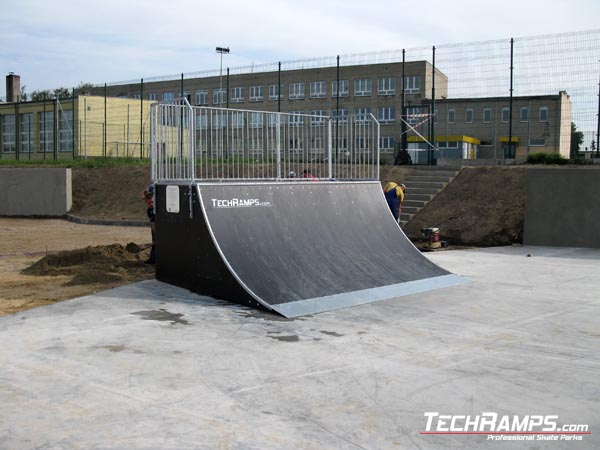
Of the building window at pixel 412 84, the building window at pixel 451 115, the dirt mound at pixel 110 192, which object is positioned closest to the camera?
the building window at pixel 412 84

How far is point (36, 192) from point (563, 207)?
65.1 feet

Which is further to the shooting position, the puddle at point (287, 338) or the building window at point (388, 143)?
the building window at point (388, 143)

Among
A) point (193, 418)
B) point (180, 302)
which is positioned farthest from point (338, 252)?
point (193, 418)

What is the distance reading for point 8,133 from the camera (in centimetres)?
4772

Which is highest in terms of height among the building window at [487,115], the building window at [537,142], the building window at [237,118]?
the building window at [487,115]

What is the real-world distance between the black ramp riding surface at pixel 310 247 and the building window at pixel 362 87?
28.5 meters

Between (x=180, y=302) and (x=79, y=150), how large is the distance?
2854 centimetres

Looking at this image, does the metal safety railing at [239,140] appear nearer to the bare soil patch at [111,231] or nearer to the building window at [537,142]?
the bare soil patch at [111,231]

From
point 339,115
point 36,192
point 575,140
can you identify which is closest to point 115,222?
point 36,192

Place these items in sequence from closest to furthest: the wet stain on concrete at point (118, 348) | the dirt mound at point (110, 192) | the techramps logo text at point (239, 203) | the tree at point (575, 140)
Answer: the wet stain on concrete at point (118, 348) → the techramps logo text at point (239, 203) → the tree at point (575, 140) → the dirt mound at point (110, 192)

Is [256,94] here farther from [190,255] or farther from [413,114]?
[190,255]

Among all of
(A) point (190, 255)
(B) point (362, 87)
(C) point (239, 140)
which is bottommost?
(A) point (190, 255)

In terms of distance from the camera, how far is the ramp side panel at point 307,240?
8.52 meters

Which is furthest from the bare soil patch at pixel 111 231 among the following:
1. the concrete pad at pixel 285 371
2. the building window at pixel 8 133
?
the building window at pixel 8 133
